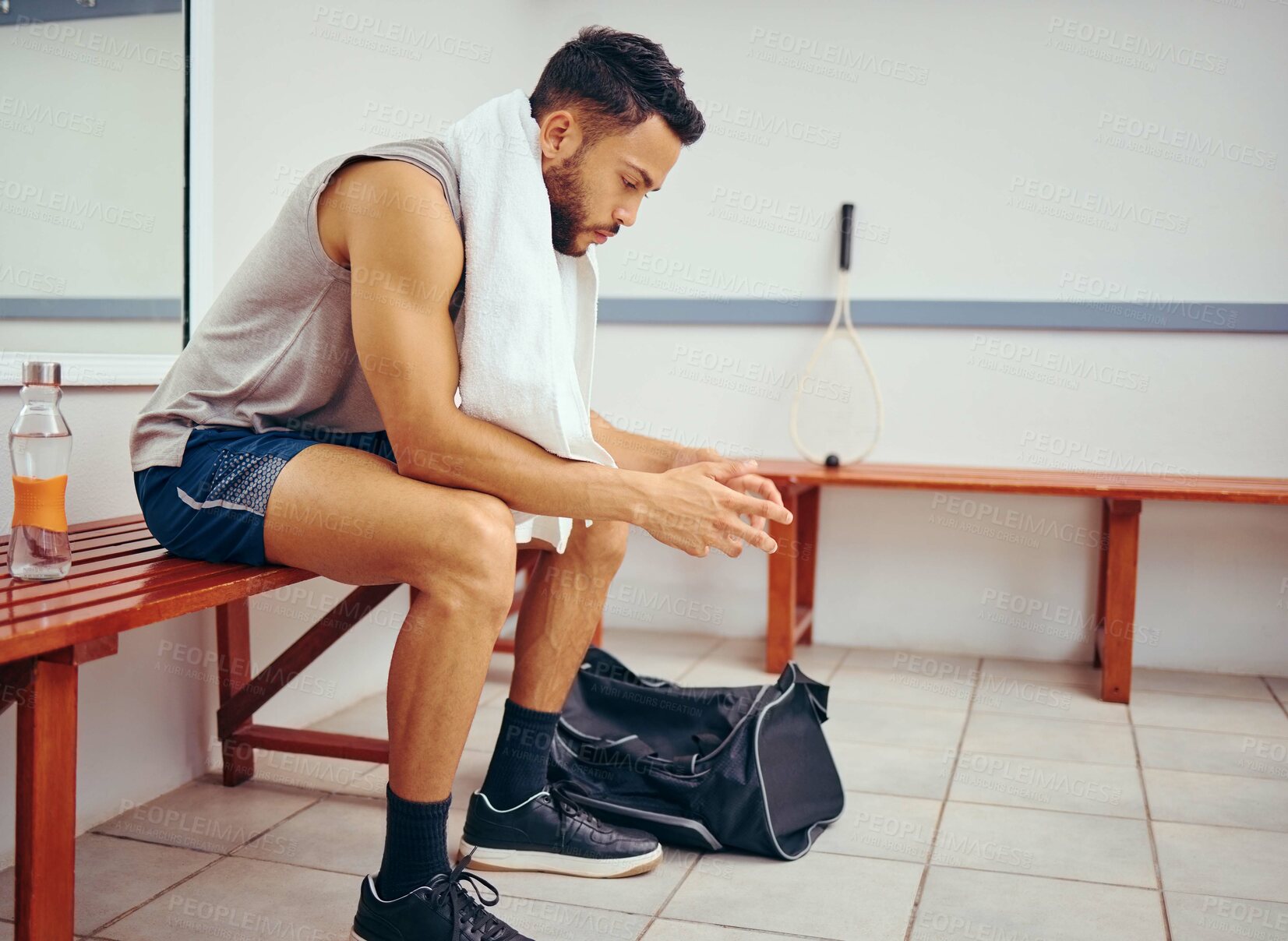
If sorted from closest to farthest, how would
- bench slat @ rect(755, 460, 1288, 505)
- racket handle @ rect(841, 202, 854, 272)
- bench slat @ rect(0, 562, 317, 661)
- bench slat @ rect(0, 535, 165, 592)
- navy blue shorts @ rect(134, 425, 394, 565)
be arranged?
1. bench slat @ rect(0, 562, 317, 661)
2. bench slat @ rect(0, 535, 165, 592)
3. navy blue shorts @ rect(134, 425, 394, 565)
4. bench slat @ rect(755, 460, 1288, 505)
5. racket handle @ rect(841, 202, 854, 272)

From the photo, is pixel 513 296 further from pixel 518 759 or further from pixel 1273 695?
pixel 1273 695

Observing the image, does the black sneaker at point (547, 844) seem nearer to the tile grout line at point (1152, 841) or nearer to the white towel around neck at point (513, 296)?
the white towel around neck at point (513, 296)

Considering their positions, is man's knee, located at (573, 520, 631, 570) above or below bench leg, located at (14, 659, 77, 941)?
above

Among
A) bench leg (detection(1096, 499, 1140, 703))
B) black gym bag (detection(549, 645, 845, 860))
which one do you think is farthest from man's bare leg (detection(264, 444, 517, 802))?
bench leg (detection(1096, 499, 1140, 703))

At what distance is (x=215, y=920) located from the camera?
4.85ft

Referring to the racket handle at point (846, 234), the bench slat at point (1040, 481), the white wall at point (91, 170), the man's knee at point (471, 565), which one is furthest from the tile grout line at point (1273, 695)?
the white wall at point (91, 170)

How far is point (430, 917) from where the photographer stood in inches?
51.3

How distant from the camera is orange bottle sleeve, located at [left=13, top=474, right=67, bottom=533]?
1.27 m

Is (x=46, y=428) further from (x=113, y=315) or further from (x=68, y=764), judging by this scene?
(x=113, y=315)

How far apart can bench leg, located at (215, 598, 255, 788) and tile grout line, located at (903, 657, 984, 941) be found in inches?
44.6

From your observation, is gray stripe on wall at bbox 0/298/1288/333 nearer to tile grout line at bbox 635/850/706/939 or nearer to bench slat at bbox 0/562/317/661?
tile grout line at bbox 635/850/706/939

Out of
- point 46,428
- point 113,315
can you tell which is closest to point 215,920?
point 46,428

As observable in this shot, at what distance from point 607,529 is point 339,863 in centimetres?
63

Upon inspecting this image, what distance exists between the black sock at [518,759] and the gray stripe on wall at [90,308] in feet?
2.93
